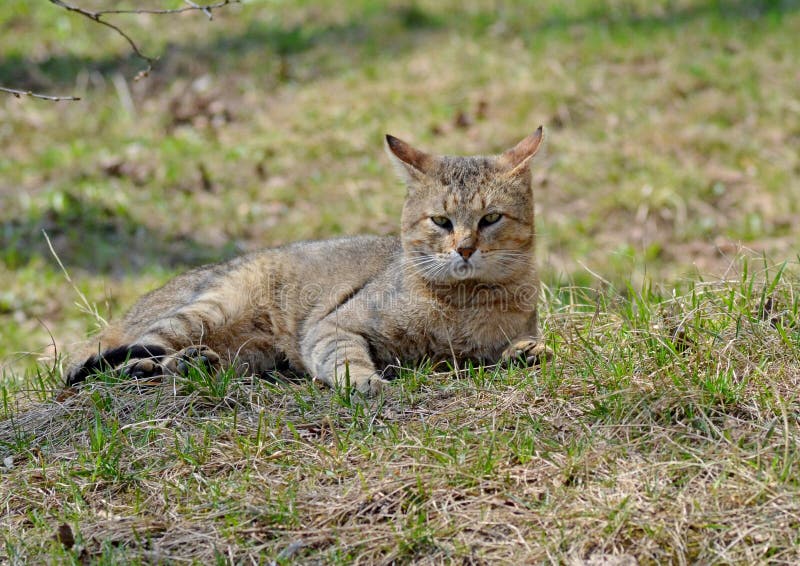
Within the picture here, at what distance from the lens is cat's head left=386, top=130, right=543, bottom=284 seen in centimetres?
453

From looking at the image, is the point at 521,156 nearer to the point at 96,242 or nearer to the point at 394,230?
the point at 394,230

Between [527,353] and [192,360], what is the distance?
1.58 metres

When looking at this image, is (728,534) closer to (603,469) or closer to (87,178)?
(603,469)

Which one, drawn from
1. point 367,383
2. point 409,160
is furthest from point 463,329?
point 409,160

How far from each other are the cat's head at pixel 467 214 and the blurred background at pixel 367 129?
7.42ft

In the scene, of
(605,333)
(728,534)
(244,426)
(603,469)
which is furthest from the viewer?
(605,333)

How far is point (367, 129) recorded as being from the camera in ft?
31.8

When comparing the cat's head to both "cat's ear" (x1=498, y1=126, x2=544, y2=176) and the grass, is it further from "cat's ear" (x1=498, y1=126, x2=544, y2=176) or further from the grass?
the grass

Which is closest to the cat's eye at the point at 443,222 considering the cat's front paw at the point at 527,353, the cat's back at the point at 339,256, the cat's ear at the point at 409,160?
the cat's ear at the point at 409,160

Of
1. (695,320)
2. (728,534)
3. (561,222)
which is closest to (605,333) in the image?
(695,320)

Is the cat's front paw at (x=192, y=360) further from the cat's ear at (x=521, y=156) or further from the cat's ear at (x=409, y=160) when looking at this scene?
the cat's ear at (x=521, y=156)

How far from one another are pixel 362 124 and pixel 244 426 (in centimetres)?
628

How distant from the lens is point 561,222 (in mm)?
8414

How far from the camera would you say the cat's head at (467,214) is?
453cm
